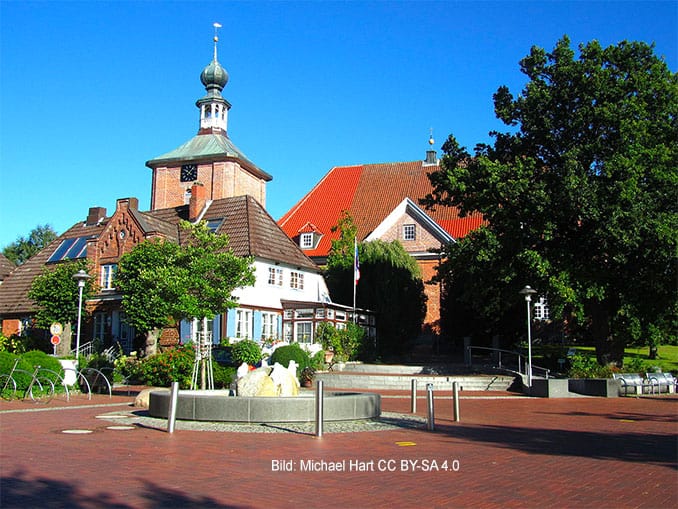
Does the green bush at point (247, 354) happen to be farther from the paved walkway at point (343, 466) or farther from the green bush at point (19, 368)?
the paved walkway at point (343, 466)

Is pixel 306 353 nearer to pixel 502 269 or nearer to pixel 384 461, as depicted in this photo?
pixel 502 269

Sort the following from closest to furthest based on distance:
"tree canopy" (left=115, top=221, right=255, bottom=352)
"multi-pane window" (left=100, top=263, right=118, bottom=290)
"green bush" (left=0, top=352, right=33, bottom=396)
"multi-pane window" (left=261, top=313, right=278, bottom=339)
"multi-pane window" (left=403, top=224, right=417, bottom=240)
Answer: "green bush" (left=0, top=352, right=33, bottom=396)
"tree canopy" (left=115, top=221, right=255, bottom=352)
"multi-pane window" (left=261, top=313, right=278, bottom=339)
"multi-pane window" (left=100, top=263, right=118, bottom=290)
"multi-pane window" (left=403, top=224, right=417, bottom=240)

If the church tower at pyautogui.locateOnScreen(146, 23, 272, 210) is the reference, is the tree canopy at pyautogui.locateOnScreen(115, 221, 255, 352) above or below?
below

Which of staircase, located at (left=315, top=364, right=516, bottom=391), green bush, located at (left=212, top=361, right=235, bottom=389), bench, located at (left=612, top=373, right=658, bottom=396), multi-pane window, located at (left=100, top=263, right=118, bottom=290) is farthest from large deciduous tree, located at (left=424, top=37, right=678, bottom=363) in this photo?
multi-pane window, located at (left=100, top=263, right=118, bottom=290)

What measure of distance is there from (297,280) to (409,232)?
1209 cm

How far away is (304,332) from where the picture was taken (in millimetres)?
36125

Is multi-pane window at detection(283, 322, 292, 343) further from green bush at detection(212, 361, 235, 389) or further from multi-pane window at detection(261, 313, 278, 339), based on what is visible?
green bush at detection(212, 361, 235, 389)

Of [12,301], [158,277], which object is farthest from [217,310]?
[12,301]

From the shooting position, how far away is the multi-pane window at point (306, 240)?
52.0 m

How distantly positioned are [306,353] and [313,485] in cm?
2119

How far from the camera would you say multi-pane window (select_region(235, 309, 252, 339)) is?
3450 centimetres

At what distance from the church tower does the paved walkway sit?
39.1 meters

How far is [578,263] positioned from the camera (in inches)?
1083

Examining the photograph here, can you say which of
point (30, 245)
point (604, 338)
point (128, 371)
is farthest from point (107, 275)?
point (30, 245)
